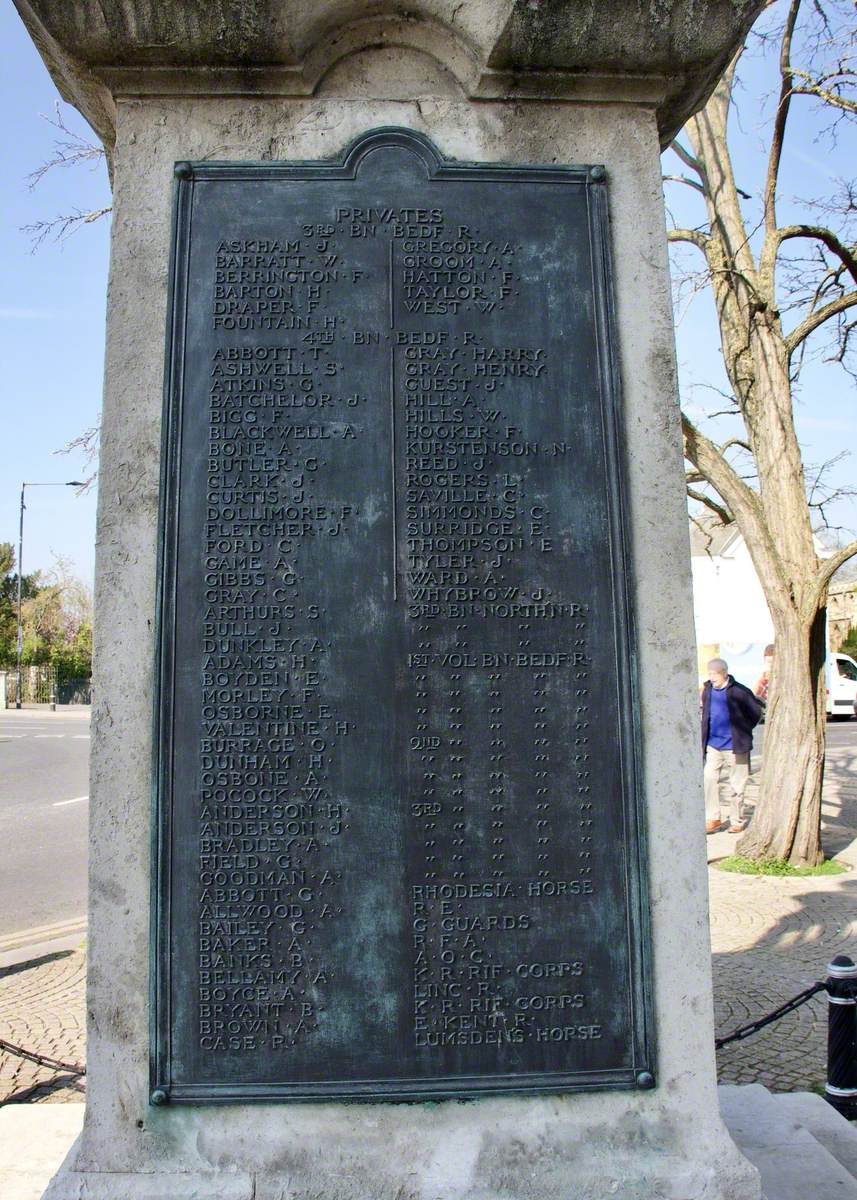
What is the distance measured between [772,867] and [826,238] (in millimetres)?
6791

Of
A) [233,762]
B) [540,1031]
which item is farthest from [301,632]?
[540,1031]

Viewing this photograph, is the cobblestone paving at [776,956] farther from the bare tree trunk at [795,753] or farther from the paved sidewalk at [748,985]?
the bare tree trunk at [795,753]

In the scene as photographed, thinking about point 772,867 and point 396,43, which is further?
point 772,867

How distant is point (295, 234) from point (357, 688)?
5.09 ft

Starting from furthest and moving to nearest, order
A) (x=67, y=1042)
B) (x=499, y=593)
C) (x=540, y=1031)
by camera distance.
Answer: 1. (x=67, y=1042)
2. (x=499, y=593)
3. (x=540, y=1031)

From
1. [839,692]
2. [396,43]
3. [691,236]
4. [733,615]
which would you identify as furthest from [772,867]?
[733,615]

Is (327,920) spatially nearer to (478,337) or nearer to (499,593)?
(499,593)

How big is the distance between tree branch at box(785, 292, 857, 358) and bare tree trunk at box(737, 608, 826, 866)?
119 inches

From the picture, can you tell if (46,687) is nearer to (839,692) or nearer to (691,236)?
(839,692)

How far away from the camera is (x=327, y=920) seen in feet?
10.0

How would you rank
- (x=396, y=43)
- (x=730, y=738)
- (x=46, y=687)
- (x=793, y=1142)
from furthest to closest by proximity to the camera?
(x=46, y=687)
(x=730, y=738)
(x=793, y=1142)
(x=396, y=43)

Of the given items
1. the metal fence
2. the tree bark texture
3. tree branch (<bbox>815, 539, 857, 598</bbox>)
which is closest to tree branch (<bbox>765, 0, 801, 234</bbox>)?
the tree bark texture

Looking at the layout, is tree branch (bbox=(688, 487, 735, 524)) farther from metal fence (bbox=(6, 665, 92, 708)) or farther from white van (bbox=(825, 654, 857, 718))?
metal fence (bbox=(6, 665, 92, 708))

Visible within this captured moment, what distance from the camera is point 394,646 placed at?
3191 millimetres
